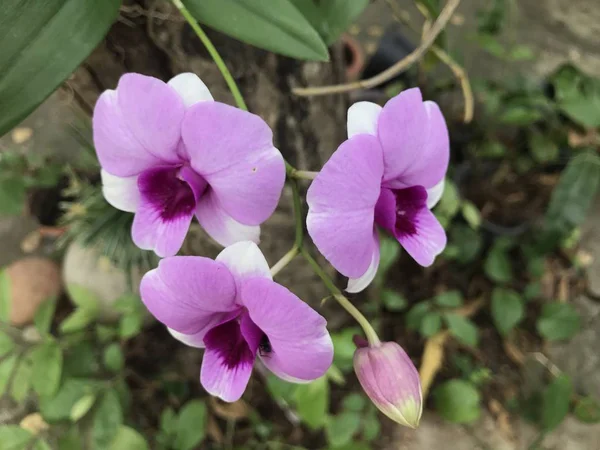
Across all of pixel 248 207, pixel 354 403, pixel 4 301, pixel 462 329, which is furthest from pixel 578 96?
pixel 4 301

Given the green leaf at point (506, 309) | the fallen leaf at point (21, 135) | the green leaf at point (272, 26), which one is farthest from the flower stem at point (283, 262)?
the fallen leaf at point (21, 135)

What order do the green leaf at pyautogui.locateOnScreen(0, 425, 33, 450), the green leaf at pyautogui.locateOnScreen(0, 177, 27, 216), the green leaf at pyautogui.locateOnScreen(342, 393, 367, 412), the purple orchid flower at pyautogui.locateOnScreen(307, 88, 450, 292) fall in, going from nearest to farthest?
the purple orchid flower at pyautogui.locateOnScreen(307, 88, 450, 292), the green leaf at pyautogui.locateOnScreen(0, 425, 33, 450), the green leaf at pyautogui.locateOnScreen(342, 393, 367, 412), the green leaf at pyautogui.locateOnScreen(0, 177, 27, 216)

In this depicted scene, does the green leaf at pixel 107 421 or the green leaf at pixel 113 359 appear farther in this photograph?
the green leaf at pixel 113 359

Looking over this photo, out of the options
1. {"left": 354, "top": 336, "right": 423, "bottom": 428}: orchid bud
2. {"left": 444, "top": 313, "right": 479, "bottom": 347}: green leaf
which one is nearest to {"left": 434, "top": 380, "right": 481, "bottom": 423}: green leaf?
{"left": 444, "top": 313, "right": 479, "bottom": 347}: green leaf

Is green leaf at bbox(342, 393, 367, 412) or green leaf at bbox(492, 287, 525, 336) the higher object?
green leaf at bbox(342, 393, 367, 412)

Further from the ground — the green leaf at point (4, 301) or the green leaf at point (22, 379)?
the green leaf at point (4, 301)

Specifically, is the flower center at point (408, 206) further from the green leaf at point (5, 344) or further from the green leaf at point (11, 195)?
the green leaf at point (11, 195)

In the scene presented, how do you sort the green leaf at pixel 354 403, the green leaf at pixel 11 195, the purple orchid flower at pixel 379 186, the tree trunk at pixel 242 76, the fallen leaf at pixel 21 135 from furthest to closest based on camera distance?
the fallen leaf at pixel 21 135 < the green leaf at pixel 11 195 < the green leaf at pixel 354 403 < the tree trunk at pixel 242 76 < the purple orchid flower at pixel 379 186

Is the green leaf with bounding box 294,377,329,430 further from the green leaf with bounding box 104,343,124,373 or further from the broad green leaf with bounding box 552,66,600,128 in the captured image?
the broad green leaf with bounding box 552,66,600,128

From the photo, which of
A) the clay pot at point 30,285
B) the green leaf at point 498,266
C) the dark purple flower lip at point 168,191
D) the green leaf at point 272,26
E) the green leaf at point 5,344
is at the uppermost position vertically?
the green leaf at point 272,26
